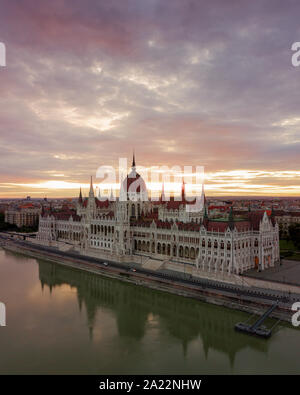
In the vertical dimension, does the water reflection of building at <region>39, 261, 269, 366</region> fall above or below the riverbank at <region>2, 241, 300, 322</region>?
below

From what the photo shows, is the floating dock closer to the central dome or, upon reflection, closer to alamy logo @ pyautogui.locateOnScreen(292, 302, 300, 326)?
alamy logo @ pyautogui.locateOnScreen(292, 302, 300, 326)

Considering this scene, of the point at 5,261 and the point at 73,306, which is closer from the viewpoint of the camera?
the point at 73,306

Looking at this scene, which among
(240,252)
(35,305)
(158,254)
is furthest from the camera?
(158,254)

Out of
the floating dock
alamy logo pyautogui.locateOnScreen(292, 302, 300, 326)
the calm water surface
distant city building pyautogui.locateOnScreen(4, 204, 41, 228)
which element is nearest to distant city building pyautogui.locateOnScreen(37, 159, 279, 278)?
the calm water surface

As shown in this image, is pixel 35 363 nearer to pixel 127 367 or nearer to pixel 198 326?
pixel 127 367

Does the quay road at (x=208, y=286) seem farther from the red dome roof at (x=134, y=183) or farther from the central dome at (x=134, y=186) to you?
the red dome roof at (x=134, y=183)
